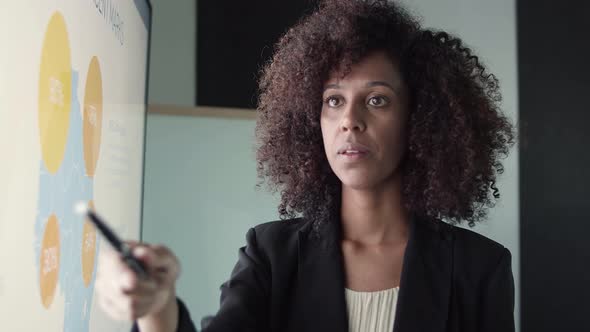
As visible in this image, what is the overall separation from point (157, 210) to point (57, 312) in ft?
4.76

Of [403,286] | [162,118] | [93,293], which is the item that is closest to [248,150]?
[162,118]

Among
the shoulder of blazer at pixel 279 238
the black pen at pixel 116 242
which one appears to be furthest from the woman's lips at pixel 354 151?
the black pen at pixel 116 242

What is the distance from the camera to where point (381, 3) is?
5.01 feet

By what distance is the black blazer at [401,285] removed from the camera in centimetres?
127

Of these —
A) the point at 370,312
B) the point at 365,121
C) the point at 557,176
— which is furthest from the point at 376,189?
the point at 557,176

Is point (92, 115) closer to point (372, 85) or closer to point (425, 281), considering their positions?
point (372, 85)

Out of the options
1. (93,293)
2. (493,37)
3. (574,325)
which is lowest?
(574,325)

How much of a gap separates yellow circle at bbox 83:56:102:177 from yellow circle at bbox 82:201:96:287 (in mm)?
111

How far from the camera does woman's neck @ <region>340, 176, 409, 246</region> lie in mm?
1373

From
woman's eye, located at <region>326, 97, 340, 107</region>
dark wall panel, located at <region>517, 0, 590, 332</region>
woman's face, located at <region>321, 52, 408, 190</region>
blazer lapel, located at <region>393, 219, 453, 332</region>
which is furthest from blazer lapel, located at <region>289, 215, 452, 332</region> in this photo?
dark wall panel, located at <region>517, 0, 590, 332</region>

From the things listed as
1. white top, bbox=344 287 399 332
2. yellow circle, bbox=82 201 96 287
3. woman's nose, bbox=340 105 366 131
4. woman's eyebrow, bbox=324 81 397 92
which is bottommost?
white top, bbox=344 287 399 332

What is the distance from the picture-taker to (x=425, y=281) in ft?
4.31

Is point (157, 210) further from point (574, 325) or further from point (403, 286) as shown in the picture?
point (574, 325)

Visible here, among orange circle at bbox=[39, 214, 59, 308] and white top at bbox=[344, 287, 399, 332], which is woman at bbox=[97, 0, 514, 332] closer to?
white top at bbox=[344, 287, 399, 332]
